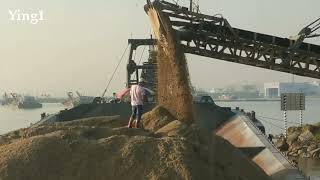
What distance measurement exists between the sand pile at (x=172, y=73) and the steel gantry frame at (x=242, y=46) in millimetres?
3608

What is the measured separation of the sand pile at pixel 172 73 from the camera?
12.6m

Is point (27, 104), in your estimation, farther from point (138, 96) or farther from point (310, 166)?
point (138, 96)

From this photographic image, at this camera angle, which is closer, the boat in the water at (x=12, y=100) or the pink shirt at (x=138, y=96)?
the pink shirt at (x=138, y=96)

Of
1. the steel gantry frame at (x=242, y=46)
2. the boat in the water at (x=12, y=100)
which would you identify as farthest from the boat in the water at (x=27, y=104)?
the steel gantry frame at (x=242, y=46)

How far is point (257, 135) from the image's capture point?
15336 mm

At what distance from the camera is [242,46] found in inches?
850

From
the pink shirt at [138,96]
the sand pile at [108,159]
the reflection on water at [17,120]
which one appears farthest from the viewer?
the reflection on water at [17,120]

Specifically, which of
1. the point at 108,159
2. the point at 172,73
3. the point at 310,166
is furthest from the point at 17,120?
the point at 108,159

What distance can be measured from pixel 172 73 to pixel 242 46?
8446 millimetres

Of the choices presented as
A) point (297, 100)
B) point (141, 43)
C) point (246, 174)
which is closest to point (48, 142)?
point (246, 174)

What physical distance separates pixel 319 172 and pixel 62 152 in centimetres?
2181

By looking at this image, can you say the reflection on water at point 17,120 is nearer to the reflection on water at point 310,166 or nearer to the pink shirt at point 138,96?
the reflection on water at point 310,166

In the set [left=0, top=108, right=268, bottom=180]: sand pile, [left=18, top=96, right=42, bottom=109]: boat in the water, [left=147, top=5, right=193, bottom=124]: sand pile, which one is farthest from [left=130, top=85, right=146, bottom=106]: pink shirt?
[left=18, top=96, right=42, bottom=109]: boat in the water

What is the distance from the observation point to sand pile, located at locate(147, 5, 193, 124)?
41.2 feet
